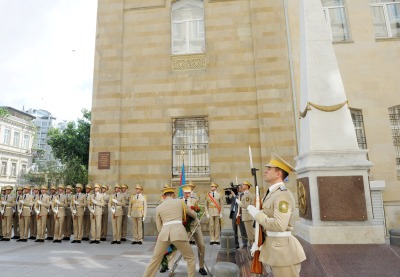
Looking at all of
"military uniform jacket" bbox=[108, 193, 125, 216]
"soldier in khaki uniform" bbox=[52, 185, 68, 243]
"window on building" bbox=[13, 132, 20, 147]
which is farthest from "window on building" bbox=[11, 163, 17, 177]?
"military uniform jacket" bbox=[108, 193, 125, 216]

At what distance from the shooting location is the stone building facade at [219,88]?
37.2ft

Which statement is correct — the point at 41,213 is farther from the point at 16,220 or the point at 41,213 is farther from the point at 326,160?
the point at 326,160

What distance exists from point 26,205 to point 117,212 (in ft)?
13.0

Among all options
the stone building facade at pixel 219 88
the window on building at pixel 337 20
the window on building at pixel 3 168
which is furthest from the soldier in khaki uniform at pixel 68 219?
the window on building at pixel 3 168

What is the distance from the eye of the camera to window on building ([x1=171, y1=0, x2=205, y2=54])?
12.9 meters

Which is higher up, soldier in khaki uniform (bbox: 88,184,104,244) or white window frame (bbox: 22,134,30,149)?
white window frame (bbox: 22,134,30,149)

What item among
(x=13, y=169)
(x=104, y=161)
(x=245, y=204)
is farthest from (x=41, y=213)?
(x=13, y=169)

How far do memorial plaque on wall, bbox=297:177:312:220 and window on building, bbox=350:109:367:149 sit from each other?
6.93m

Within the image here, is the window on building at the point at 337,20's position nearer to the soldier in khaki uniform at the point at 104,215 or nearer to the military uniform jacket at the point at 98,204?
the soldier in khaki uniform at the point at 104,215

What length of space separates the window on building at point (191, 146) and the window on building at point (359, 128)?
6248mm

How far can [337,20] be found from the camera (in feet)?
41.1

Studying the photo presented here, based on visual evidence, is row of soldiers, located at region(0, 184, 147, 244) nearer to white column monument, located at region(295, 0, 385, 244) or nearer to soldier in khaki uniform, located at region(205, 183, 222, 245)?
soldier in khaki uniform, located at region(205, 183, 222, 245)

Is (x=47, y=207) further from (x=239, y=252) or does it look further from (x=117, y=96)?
(x=239, y=252)

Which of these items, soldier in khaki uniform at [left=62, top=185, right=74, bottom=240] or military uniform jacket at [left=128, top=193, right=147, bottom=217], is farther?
soldier in khaki uniform at [left=62, top=185, right=74, bottom=240]
